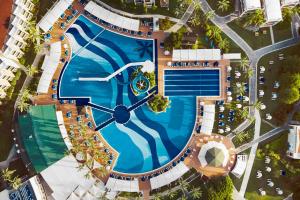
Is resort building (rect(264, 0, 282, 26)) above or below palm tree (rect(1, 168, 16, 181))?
above

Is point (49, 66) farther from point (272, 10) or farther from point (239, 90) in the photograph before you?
point (272, 10)

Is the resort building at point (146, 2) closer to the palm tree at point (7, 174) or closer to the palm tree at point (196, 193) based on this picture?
the palm tree at point (196, 193)

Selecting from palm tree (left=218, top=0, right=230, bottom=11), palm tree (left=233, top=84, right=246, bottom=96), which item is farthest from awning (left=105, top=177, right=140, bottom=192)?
palm tree (left=218, top=0, right=230, bottom=11)

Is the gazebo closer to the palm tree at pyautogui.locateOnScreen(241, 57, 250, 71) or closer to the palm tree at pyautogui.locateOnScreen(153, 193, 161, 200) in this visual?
the palm tree at pyautogui.locateOnScreen(153, 193, 161, 200)

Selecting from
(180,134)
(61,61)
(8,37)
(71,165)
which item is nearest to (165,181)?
(180,134)

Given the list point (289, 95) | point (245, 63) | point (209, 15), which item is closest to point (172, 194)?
point (289, 95)

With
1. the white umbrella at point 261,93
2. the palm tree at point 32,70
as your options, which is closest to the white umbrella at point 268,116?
the white umbrella at point 261,93

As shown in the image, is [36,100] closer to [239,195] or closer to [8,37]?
[8,37]
